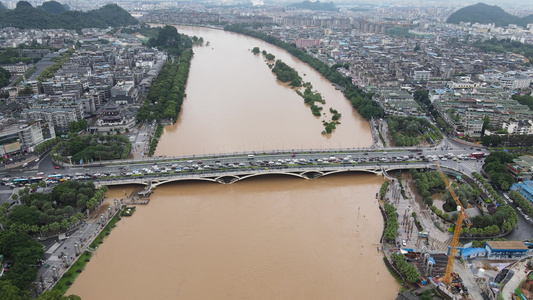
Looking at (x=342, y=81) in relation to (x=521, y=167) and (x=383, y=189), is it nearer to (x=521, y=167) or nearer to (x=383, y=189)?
(x=521, y=167)

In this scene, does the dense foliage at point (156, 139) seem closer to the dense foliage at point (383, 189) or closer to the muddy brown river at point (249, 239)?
the muddy brown river at point (249, 239)

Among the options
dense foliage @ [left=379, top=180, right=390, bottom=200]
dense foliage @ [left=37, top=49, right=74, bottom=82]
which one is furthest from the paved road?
dense foliage @ [left=37, top=49, right=74, bottom=82]

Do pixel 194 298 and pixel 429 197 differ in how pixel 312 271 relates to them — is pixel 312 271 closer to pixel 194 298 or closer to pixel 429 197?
pixel 194 298

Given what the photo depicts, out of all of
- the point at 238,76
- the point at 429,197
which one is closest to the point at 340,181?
the point at 429,197

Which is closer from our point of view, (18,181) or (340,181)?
(18,181)

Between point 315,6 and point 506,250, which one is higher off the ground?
point 315,6

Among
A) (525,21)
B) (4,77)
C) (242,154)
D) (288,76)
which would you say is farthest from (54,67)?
(525,21)

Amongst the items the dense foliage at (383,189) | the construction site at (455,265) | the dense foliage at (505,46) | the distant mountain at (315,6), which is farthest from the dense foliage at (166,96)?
the distant mountain at (315,6)
